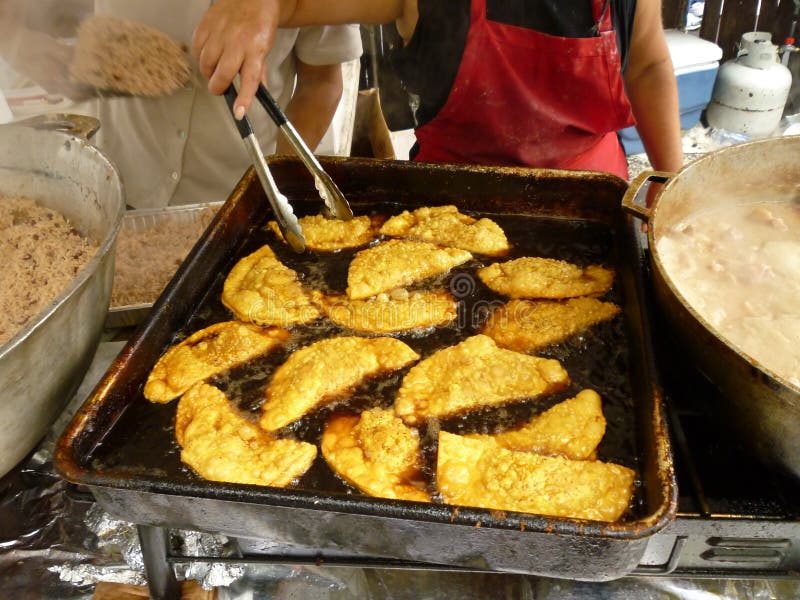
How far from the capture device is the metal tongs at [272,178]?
1979mm

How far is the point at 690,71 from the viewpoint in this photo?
17.5 ft

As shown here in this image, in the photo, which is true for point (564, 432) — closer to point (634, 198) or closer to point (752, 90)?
point (634, 198)

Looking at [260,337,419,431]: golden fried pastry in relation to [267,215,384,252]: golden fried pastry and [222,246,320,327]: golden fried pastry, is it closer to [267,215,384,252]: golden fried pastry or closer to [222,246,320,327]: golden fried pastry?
[222,246,320,327]: golden fried pastry

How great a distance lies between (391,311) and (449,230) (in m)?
0.45

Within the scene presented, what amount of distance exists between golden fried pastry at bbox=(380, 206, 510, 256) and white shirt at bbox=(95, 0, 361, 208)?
1.15 m

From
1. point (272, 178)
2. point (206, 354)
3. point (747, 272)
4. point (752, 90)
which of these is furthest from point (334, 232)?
point (752, 90)

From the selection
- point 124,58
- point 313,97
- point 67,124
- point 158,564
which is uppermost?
point 124,58

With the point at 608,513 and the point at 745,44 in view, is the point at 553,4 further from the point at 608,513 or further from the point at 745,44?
the point at 745,44

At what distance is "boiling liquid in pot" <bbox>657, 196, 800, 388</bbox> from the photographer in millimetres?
1497

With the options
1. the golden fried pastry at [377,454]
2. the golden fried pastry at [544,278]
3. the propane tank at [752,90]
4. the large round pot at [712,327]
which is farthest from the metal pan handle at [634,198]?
the propane tank at [752,90]

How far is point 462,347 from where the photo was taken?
1.77 metres

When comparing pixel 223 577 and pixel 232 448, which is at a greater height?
pixel 232 448

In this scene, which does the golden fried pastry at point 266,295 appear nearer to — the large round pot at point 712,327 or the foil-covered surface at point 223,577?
the foil-covered surface at point 223,577

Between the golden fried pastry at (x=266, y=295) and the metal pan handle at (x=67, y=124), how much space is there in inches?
26.7
